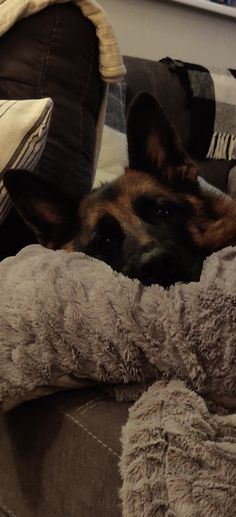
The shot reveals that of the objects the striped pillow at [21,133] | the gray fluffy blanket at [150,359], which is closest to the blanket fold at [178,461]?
the gray fluffy blanket at [150,359]

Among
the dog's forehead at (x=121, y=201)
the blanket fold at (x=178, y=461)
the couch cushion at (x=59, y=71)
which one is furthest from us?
the couch cushion at (x=59, y=71)

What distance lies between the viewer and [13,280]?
84 cm

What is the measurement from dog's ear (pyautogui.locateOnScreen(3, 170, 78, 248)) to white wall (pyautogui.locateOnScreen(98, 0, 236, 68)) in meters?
1.61

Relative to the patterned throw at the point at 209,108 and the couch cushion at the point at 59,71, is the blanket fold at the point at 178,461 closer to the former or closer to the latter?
the couch cushion at the point at 59,71

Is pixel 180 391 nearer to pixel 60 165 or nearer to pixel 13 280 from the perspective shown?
pixel 13 280

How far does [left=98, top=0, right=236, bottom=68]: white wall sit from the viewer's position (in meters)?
2.57

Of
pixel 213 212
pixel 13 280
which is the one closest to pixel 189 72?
pixel 213 212

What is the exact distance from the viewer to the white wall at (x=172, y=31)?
257 centimetres

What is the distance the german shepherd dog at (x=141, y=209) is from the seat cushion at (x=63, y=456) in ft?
0.92

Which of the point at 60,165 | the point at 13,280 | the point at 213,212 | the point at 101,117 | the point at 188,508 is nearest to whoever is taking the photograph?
the point at 188,508

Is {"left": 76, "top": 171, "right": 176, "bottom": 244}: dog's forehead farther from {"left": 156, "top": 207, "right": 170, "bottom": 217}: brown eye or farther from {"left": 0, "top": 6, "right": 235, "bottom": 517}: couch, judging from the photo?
{"left": 0, "top": 6, "right": 235, "bottom": 517}: couch

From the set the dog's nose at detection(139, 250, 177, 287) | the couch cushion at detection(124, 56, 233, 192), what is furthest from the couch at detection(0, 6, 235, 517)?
the couch cushion at detection(124, 56, 233, 192)

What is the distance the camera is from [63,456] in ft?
2.46

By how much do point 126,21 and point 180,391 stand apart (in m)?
2.26
